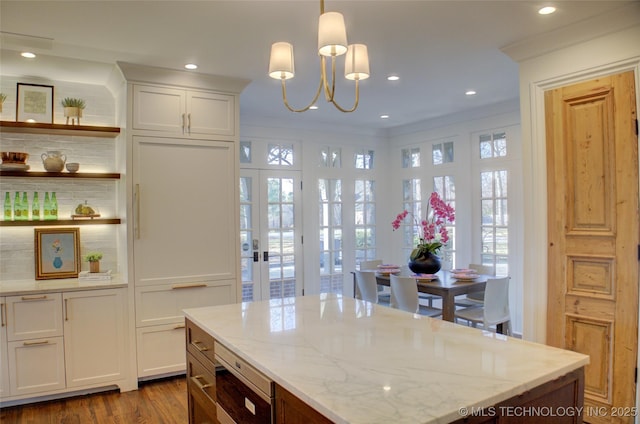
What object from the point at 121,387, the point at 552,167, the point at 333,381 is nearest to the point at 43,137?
the point at 121,387

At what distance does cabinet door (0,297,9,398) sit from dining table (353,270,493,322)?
10.2 feet

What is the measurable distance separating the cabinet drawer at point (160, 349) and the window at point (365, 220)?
9.97 ft

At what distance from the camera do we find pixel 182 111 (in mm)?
3805

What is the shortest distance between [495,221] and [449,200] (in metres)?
0.71

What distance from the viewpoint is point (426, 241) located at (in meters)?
4.41

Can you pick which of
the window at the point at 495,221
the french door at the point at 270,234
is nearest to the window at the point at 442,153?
the window at the point at 495,221

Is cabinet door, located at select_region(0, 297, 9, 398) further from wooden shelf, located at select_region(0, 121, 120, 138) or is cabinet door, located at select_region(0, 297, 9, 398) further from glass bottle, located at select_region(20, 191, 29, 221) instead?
wooden shelf, located at select_region(0, 121, 120, 138)

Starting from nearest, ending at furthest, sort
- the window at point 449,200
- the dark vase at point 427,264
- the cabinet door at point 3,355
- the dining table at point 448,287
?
the cabinet door at point 3,355, the dining table at point 448,287, the dark vase at point 427,264, the window at point 449,200

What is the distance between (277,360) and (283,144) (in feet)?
A: 14.4

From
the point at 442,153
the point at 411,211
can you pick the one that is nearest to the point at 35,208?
the point at 411,211

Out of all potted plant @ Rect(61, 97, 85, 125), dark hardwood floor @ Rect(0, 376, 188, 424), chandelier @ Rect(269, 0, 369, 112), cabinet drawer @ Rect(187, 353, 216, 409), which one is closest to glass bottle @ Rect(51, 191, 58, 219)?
potted plant @ Rect(61, 97, 85, 125)

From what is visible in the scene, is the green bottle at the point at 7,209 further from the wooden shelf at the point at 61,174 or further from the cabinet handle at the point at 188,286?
the cabinet handle at the point at 188,286

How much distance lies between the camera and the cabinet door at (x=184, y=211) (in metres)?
3.66

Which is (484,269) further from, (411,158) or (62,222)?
(62,222)
